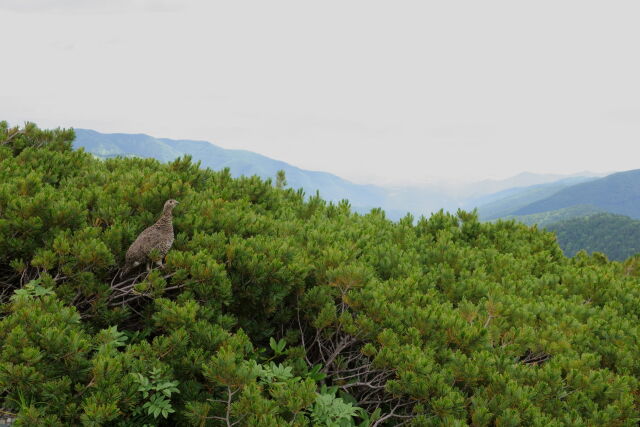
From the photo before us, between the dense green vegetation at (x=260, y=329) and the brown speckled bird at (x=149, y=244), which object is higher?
the brown speckled bird at (x=149, y=244)

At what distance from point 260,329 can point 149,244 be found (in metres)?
1.45

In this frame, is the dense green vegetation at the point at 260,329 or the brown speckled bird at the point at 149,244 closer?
the dense green vegetation at the point at 260,329

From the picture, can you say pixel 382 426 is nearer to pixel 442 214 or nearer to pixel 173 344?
pixel 173 344

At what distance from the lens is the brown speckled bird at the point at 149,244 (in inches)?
157

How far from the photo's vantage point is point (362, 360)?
13.9 feet

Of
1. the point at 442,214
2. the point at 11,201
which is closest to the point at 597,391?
the point at 442,214

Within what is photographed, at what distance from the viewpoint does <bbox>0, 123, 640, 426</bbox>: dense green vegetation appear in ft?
9.77

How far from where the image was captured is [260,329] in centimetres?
431

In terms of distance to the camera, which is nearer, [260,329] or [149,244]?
[149,244]

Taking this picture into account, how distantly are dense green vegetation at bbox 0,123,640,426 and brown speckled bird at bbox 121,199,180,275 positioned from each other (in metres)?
0.19

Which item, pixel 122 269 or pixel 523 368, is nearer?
pixel 523 368

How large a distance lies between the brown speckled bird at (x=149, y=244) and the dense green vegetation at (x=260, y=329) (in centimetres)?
19

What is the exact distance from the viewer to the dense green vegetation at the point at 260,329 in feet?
9.77

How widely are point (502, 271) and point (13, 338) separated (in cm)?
606
